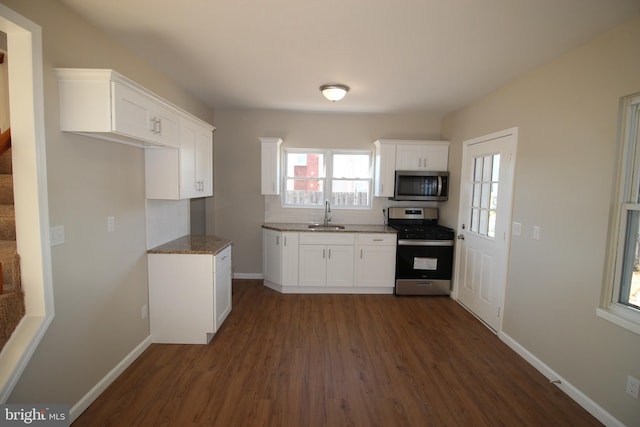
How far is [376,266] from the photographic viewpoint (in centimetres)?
422

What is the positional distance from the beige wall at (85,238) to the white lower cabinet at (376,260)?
264 centimetres

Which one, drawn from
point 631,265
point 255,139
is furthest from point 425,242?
point 255,139

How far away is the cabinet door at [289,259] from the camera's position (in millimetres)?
4156

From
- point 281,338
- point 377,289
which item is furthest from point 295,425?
point 377,289

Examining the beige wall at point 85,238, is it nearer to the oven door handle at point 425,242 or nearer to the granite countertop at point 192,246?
the granite countertop at point 192,246

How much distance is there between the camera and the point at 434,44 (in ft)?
7.54

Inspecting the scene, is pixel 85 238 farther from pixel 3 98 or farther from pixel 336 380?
pixel 336 380

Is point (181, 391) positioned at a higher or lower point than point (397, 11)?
lower

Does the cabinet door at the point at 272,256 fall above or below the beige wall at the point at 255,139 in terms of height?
below

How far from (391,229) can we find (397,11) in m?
2.96

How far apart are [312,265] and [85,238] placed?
2683mm

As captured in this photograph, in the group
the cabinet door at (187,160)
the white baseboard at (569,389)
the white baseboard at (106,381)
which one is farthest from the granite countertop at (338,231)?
the white baseboard at (106,381)

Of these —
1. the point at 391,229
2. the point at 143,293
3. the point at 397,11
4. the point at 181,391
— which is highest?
the point at 397,11

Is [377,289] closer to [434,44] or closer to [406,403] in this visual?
[406,403]
